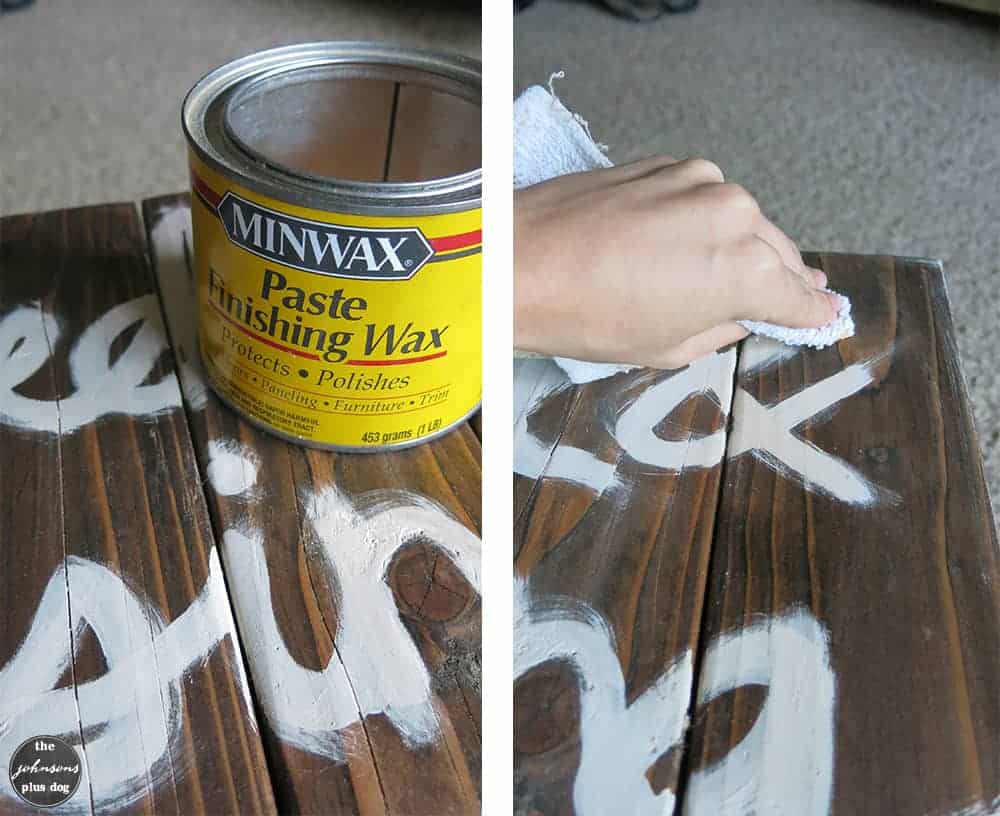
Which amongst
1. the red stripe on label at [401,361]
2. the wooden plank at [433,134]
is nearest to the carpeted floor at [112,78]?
the wooden plank at [433,134]

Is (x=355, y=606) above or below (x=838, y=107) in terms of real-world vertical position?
below

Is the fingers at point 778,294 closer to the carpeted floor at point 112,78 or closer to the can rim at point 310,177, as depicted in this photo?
the can rim at point 310,177

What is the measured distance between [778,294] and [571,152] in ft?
0.27

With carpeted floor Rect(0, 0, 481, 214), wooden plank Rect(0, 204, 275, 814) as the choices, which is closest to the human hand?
wooden plank Rect(0, 204, 275, 814)

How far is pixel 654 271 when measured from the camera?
0.29 meters

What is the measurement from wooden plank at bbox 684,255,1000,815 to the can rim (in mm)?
106

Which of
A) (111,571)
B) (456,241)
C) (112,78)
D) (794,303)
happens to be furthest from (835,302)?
(112,78)

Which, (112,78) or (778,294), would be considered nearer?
(778,294)

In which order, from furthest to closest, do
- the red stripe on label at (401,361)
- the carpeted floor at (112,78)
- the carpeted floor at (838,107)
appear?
the carpeted floor at (112,78)
the red stripe on label at (401,361)
the carpeted floor at (838,107)

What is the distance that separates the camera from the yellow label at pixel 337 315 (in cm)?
33

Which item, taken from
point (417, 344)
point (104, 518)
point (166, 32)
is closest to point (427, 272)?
point (417, 344)

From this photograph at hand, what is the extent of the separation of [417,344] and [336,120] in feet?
0.38

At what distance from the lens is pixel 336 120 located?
421mm

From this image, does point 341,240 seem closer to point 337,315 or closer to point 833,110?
point 337,315
